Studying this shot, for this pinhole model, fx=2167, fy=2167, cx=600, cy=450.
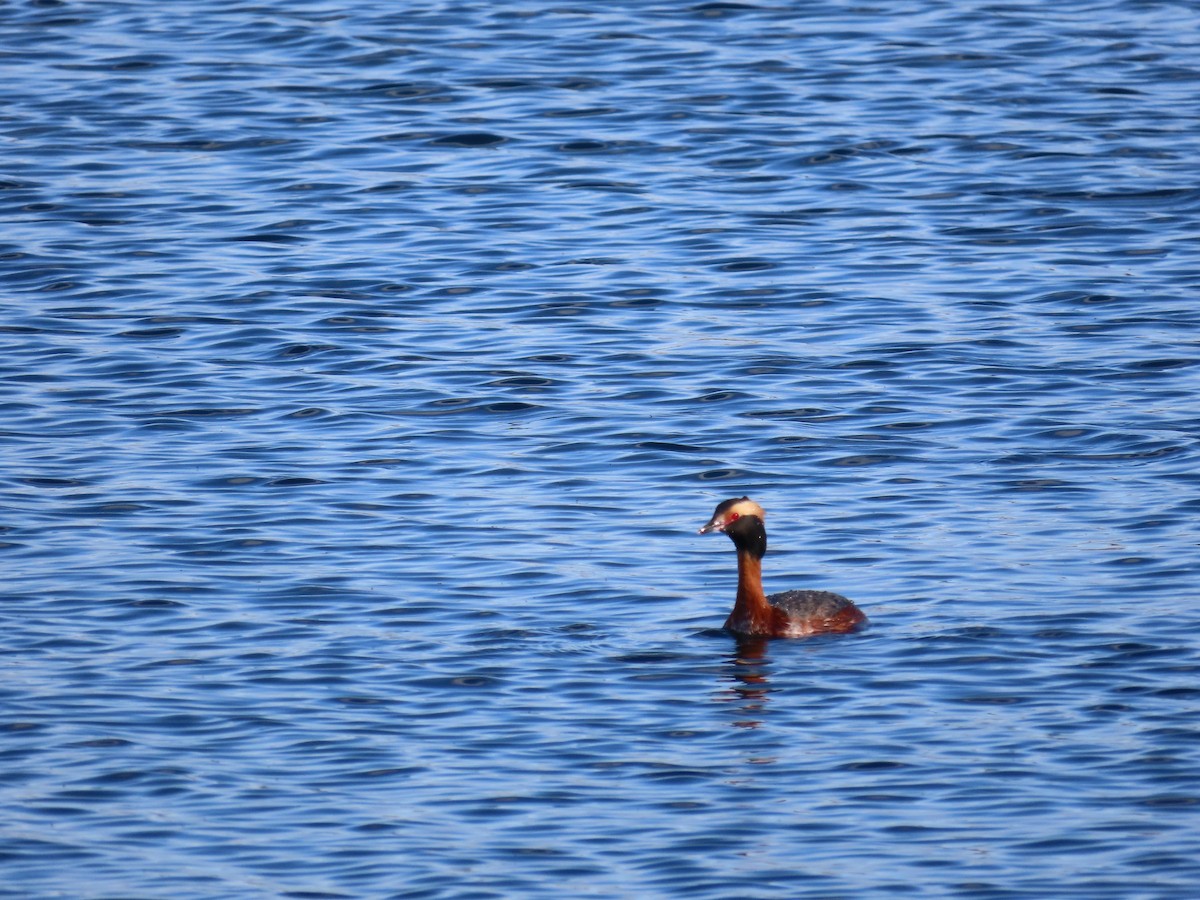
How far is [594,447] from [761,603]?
4.43 meters

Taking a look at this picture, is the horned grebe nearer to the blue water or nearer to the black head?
the black head

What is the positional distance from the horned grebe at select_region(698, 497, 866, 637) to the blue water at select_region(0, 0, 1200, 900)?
0.15 meters

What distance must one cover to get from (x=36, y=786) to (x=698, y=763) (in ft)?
12.3

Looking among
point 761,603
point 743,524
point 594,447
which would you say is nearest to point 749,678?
point 761,603

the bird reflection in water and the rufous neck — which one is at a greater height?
the rufous neck

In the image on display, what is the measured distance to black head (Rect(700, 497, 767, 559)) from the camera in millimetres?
14648

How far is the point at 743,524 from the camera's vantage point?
48.1 feet

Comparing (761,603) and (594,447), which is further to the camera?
(594,447)

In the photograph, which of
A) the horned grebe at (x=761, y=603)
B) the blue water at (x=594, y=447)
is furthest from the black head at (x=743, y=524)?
the blue water at (x=594, y=447)

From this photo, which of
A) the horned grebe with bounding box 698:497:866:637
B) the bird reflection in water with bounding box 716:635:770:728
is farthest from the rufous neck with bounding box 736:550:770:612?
the bird reflection in water with bounding box 716:635:770:728

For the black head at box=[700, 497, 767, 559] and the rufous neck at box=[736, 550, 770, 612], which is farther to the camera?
the black head at box=[700, 497, 767, 559]

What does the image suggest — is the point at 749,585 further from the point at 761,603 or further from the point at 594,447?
the point at 594,447

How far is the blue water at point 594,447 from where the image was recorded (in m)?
11.9

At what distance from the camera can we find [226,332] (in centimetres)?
2200
